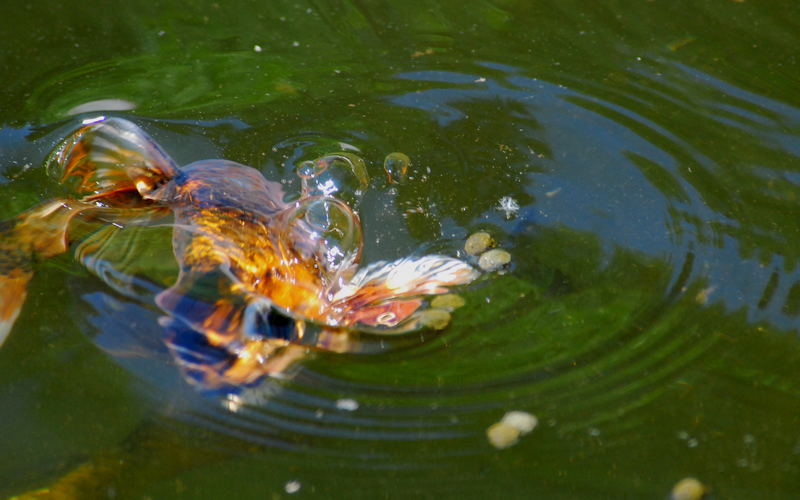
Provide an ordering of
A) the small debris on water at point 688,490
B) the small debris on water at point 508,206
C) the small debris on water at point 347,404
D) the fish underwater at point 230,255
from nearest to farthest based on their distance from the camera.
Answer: the small debris on water at point 688,490
the small debris on water at point 347,404
the fish underwater at point 230,255
the small debris on water at point 508,206

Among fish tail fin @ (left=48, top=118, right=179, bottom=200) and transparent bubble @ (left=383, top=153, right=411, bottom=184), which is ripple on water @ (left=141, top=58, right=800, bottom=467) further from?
fish tail fin @ (left=48, top=118, right=179, bottom=200)

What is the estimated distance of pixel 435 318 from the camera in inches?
103

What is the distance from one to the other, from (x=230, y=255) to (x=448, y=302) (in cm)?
73

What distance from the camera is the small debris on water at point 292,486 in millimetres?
2168

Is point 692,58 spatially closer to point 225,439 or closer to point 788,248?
point 788,248

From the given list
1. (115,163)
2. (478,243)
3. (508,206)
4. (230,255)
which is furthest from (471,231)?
(115,163)

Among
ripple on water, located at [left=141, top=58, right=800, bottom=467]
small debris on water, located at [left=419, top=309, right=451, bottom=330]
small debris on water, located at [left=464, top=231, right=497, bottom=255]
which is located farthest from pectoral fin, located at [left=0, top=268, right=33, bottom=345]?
small debris on water, located at [left=464, top=231, right=497, bottom=255]

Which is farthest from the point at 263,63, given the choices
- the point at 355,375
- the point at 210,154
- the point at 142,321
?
the point at 355,375

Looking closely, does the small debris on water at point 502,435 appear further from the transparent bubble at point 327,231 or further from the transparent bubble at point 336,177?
the transparent bubble at point 336,177

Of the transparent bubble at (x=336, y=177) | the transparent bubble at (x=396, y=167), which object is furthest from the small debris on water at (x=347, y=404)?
the transparent bubble at (x=396, y=167)

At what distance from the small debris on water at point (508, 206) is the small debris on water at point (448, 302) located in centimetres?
49

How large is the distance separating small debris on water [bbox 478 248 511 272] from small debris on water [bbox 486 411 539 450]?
2.03 feet

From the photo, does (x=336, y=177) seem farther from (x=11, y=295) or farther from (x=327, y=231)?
(x=11, y=295)

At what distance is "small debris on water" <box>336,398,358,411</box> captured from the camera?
235 centimetres
